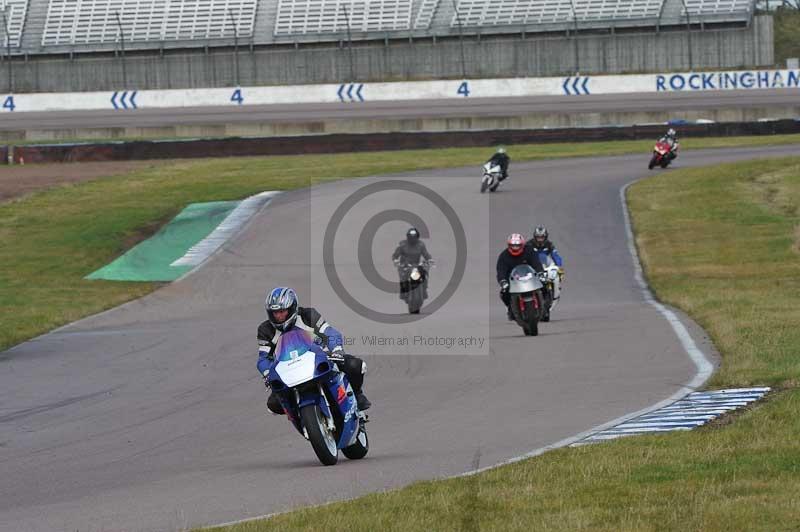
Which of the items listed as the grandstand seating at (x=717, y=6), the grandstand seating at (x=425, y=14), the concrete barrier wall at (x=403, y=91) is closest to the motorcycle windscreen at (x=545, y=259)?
the concrete barrier wall at (x=403, y=91)

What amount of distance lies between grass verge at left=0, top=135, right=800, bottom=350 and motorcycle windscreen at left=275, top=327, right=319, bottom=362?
1066 cm

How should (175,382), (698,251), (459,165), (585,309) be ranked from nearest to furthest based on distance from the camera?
(175,382), (585,309), (698,251), (459,165)

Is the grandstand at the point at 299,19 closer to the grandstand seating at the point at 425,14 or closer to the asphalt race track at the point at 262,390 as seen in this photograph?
the grandstand seating at the point at 425,14

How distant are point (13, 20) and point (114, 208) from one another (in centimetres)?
3657

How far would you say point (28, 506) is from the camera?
8875 millimetres

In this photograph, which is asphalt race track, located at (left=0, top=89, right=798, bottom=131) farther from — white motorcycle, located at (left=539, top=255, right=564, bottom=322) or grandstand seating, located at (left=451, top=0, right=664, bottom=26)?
white motorcycle, located at (left=539, top=255, right=564, bottom=322)

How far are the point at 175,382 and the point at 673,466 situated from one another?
7711 millimetres

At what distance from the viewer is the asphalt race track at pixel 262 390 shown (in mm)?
9195

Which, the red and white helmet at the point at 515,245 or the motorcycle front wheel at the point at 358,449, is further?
the red and white helmet at the point at 515,245

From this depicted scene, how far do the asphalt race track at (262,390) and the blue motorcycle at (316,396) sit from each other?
194mm

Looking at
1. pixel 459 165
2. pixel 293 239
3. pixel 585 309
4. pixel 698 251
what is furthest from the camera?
pixel 459 165

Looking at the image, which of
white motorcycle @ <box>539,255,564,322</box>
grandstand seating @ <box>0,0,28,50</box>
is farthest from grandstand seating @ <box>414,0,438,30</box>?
white motorcycle @ <box>539,255,564,322</box>

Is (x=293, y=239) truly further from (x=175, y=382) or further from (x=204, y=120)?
(x=204, y=120)

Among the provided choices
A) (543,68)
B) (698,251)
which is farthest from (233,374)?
(543,68)
